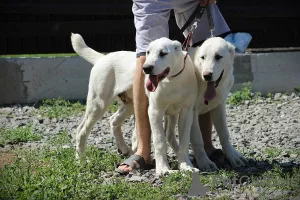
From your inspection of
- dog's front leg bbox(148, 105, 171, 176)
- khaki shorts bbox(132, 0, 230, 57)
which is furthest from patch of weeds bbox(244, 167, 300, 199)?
khaki shorts bbox(132, 0, 230, 57)

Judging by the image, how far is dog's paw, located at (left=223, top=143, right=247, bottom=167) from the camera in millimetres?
5836

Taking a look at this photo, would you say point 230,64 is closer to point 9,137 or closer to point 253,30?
point 9,137

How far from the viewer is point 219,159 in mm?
6020

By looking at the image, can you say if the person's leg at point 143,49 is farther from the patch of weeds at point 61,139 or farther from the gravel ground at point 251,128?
the patch of weeds at point 61,139

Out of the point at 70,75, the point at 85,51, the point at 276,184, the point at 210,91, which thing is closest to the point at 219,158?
the point at 210,91

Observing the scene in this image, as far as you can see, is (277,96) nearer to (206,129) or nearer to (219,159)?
(206,129)

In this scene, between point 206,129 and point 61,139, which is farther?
point 61,139

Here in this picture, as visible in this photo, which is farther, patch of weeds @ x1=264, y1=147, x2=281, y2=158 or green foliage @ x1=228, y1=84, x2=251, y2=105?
green foliage @ x1=228, y1=84, x2=251, y2=105

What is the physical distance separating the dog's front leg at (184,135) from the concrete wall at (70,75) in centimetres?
448

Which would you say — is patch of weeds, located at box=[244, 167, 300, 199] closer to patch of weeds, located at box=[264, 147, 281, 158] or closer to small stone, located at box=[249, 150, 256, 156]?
patch of weeds, located at box=[264, 147, 281, 158]

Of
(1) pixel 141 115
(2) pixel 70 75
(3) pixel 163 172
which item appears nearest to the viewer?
(3) pixel 163 172

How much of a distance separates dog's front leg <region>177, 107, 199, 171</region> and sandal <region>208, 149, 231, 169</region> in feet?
1.58

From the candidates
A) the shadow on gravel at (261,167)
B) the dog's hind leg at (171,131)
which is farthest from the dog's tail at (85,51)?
the shadow on gravel at (261,167)

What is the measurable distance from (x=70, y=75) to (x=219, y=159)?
443cm
